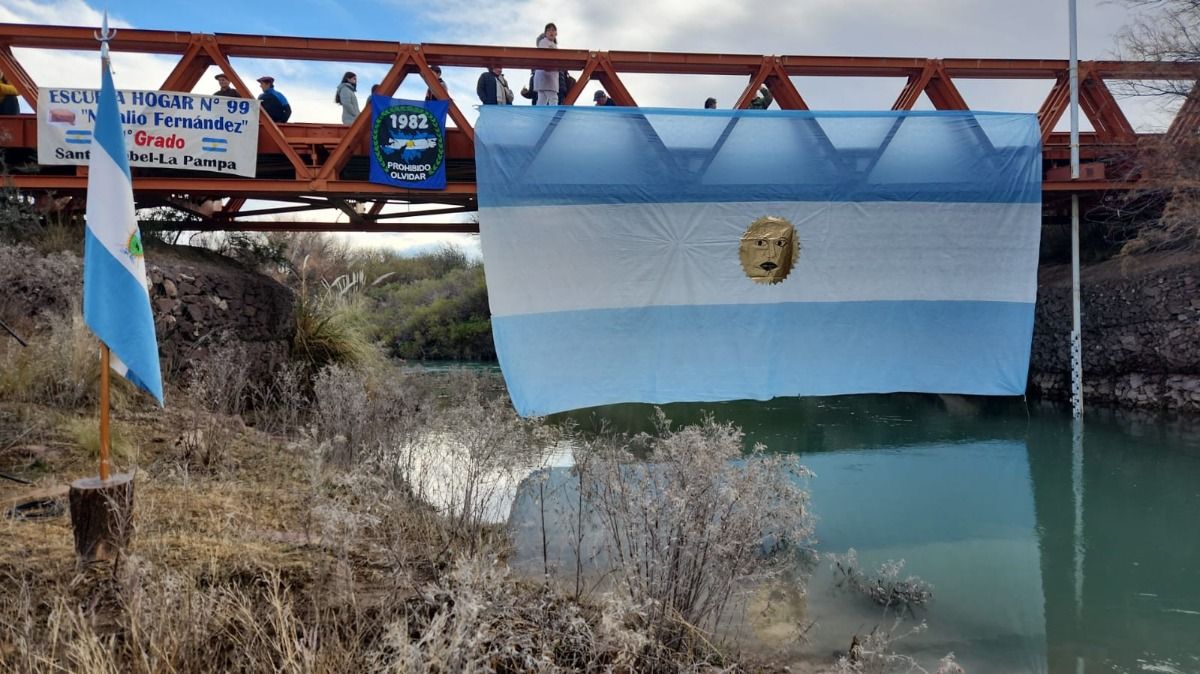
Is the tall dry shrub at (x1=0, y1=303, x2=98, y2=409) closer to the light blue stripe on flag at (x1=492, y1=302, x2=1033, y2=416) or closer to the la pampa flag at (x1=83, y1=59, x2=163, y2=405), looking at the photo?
the la pampa flag at (x1=83, y1=59, x2=163, y2=405)

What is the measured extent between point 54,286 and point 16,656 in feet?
18.7

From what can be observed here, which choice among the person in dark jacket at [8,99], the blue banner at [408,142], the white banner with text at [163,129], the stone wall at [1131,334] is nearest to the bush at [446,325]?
the person in dark jacket at [8,99]

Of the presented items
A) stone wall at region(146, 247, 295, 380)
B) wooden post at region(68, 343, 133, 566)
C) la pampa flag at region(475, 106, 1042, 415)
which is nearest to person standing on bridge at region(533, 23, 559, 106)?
la pampa flag at region(475, 106, 1042, 415)

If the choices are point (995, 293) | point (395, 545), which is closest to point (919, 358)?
point (995, 293)

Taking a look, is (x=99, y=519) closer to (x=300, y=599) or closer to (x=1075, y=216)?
(x=300, y=599)

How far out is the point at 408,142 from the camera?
8.09 metres

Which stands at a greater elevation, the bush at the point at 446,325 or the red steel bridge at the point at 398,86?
the red steel bridge at the point at 398,86

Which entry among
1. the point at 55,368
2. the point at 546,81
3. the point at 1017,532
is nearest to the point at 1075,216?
the point at 1017,532

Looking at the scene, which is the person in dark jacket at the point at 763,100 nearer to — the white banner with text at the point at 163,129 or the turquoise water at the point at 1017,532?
the turquoise water at the point at 1017,532

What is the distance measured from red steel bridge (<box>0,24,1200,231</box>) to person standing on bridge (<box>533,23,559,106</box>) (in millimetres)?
574

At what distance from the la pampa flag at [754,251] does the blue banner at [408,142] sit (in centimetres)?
70

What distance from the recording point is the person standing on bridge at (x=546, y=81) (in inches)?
354

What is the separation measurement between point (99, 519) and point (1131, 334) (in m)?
12.3

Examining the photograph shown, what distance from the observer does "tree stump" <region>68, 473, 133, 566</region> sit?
2988 mm
